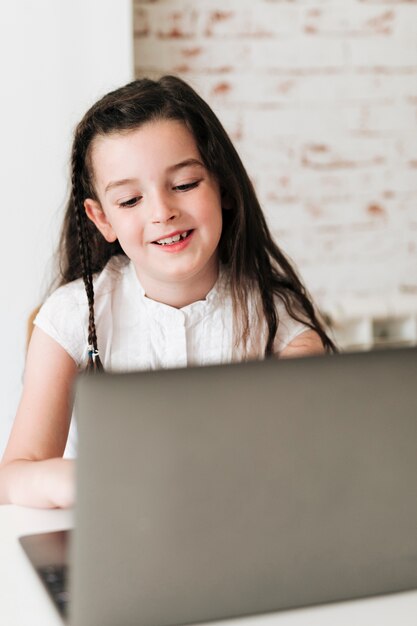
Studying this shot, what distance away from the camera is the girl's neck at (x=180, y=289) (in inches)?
59.3

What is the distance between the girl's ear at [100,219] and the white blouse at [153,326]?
0.30ft

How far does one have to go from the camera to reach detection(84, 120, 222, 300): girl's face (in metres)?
1.35

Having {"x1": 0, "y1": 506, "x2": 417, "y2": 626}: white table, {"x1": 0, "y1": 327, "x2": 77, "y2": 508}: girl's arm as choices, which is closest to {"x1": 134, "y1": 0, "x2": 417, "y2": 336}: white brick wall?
{"x1": 0, "y1": 327, "x2": 77, "y2": 508}: girl's arm

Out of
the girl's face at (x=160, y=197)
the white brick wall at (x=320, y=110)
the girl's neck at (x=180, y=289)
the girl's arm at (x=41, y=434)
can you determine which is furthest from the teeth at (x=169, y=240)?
the white brick wall at (x=320, y=110)

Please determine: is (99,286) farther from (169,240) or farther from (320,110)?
(320,110)

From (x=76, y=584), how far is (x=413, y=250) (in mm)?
2299

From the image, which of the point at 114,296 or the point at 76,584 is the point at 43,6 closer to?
the point at 114,296

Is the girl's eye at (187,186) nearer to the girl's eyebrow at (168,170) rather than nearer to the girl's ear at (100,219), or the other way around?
the girl's eyebrow at (168,170)

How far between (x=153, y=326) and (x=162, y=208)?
9.9 inches

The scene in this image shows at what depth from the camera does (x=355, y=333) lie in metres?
2.66

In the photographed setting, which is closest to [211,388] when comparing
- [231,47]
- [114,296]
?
[114,296]

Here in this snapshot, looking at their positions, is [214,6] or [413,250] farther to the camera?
[413,250]

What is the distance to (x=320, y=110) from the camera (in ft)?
8.61

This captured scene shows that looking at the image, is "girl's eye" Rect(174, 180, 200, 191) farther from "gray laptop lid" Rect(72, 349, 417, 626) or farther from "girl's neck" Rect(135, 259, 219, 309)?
"gray laptop lid" Rect(72, 349, 417, 626)
